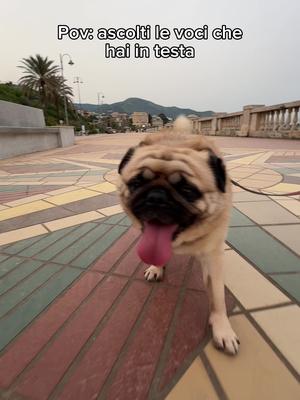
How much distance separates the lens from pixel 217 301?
4.83ft

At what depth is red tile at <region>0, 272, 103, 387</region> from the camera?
1.30 m

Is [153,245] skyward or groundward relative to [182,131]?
groundward

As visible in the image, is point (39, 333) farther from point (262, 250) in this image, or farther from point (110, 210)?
point (110, 210)

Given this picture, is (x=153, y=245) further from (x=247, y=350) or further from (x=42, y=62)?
(x=42, y=62)

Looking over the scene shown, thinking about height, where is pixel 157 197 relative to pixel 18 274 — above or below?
above

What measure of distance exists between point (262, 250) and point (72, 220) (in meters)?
2.23

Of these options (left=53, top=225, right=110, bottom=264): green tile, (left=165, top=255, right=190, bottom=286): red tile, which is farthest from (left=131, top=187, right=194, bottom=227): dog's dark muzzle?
(left=53, top=225, right=110, bottom=264): green tile

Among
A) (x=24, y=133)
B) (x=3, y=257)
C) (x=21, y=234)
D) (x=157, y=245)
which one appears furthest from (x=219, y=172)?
(x=24, y=133)

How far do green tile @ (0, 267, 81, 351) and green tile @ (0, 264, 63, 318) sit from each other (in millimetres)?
56

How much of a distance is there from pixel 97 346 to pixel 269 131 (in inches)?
614

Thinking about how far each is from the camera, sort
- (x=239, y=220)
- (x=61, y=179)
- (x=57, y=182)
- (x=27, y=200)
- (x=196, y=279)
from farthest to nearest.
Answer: (x=61, y=179)
(x=57, y=182)
(x=27, y=200)
(x=239, y=220)
(x=196, y=279)

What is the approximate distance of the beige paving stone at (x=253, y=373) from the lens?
113cm

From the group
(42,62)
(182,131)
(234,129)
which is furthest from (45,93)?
(182,131)

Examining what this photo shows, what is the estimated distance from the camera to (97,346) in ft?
4.59
